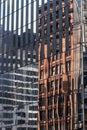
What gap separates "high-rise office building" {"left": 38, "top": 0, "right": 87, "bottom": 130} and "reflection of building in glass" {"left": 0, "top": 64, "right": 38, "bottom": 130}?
41.6 inches

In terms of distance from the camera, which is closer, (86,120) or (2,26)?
(86,120)

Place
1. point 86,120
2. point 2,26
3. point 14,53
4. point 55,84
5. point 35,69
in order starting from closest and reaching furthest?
point 86,120
point 55,84
point 35,69
point 14,53
point 2,26

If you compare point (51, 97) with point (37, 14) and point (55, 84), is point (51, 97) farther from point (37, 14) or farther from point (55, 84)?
point (37, 14)

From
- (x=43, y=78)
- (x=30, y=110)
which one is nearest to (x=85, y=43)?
(x=43, y=78)

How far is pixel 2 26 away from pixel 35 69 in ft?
32.0

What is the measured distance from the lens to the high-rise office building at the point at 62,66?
133 ft

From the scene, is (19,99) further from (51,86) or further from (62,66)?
(62,66)

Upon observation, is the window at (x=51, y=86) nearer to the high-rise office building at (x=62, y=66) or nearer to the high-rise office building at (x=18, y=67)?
the high-rise office building at (x=62, y=66)

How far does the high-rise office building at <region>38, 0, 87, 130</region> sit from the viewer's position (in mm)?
40531

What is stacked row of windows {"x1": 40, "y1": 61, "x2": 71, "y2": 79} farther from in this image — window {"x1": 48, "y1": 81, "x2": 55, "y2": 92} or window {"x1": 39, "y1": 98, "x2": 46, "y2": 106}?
window {"x1": 39, "y1": 98, "x2": 46, "y2": 106}

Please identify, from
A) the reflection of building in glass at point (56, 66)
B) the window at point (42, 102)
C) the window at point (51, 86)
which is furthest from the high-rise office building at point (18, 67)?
the window at point (51, 86)

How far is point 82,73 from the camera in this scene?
40562 millimetres

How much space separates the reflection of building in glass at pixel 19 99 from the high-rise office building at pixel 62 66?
106 cm

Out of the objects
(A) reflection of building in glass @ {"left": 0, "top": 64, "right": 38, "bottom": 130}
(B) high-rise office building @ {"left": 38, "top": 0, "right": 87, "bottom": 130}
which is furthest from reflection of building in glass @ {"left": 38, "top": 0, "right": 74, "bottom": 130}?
(A) reflection of building in glass @ {"left": 0, "top": 64, "right": 38, "bottom": 130}
